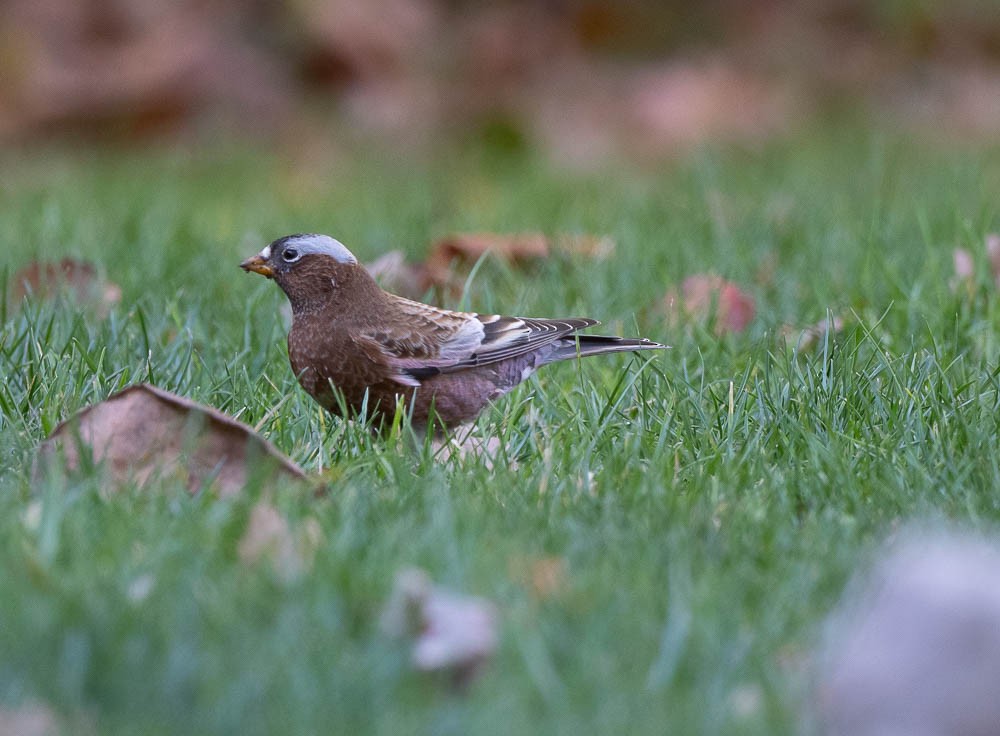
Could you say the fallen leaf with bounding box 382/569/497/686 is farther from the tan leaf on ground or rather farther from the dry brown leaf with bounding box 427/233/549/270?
the dry brown leaf with bounding box 427/233/549/270

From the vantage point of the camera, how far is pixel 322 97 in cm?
985

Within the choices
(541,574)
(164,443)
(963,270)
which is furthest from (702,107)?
(541,574)

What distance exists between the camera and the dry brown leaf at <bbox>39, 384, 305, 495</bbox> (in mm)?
2949

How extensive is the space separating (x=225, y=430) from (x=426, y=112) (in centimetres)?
687

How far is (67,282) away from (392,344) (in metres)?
1.35

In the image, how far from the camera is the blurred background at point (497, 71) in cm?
912

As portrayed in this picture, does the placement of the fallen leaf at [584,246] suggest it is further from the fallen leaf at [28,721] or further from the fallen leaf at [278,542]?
the fallen leaf at [28,721]

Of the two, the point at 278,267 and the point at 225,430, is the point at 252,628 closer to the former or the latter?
the point at 225,430

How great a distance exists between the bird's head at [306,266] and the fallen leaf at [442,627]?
5.66ft

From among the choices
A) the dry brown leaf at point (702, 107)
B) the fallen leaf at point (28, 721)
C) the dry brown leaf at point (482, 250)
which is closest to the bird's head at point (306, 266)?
the dry brown leaf at point (482, 250)

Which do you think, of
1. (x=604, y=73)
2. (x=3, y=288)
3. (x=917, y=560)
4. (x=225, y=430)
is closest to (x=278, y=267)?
(x=3, y=288)

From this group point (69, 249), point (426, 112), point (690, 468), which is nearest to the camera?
point (690, 468)

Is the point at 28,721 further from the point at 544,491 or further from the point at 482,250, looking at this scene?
the point at 482,250

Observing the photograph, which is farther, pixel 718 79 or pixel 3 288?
pixel 718 79
